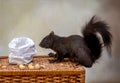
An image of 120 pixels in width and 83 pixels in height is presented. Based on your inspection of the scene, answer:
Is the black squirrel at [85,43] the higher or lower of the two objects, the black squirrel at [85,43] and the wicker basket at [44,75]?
the higher

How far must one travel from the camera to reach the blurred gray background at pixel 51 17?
6.31 ft

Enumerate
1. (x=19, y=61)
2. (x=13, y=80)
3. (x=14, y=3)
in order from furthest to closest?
(x=14, y=3) < (x=19, y=61) < (x=13, y=80)

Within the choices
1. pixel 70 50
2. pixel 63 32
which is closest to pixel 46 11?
pixel 63 32

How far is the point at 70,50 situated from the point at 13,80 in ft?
1.20

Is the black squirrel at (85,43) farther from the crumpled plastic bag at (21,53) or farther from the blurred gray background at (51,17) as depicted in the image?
the blurred gray background at (51,17)

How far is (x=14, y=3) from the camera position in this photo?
6.29ft

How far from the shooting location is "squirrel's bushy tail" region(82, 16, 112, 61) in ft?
5.03

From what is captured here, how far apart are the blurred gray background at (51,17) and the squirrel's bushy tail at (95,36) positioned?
1.34 ft

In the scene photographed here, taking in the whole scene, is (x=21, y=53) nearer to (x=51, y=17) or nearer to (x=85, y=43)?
(x=85, y=43)

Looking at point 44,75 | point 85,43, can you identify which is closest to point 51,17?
point 85,43

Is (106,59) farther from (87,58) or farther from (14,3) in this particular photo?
(14,3)

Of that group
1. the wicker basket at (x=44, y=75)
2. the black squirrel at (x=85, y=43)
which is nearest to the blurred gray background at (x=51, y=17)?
the black squirrel at (x=85, y=43)

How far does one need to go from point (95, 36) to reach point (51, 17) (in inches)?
19.8

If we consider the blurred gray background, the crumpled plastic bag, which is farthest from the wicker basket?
the blurred gray background
